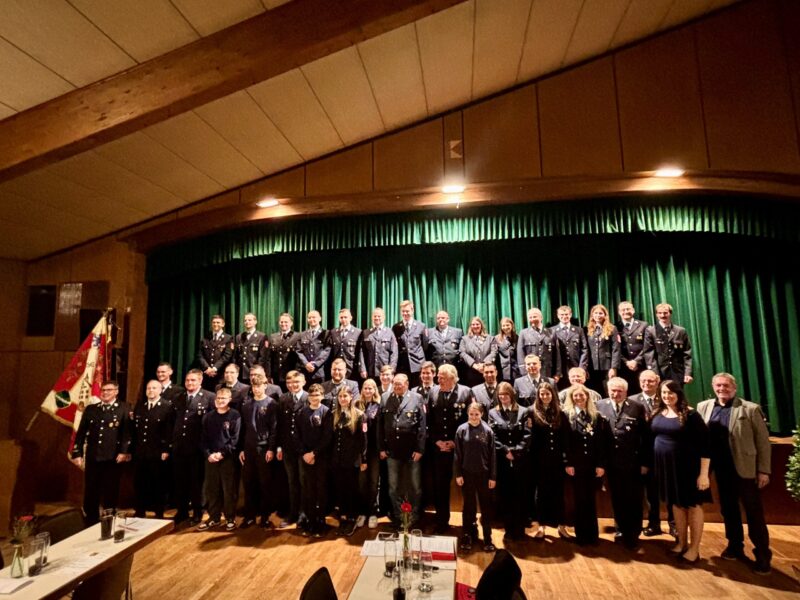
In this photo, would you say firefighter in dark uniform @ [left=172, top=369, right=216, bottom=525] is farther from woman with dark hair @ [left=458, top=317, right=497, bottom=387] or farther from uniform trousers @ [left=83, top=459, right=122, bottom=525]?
woman with dark hair @ [left=458, top=317, right=497, bottom=387]

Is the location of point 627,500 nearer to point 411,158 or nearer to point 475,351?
point 475,351

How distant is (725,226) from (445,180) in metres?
3.33

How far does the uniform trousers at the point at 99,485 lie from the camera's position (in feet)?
15.9

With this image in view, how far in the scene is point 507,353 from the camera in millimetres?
5719

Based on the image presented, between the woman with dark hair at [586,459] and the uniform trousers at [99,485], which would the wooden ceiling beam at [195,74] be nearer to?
the uniform trousers at [99,485]

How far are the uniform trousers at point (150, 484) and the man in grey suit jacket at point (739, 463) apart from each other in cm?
547

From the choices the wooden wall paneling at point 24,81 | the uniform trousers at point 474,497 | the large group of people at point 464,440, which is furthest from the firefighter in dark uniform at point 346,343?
the wooden wall paneling at point 24,81

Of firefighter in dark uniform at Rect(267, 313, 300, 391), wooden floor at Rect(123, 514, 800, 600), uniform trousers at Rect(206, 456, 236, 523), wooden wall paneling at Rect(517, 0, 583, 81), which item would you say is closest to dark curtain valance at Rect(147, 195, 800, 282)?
firefighter in dark uniform at Rect(267, 313, 300, 391)

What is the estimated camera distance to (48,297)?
7.11 meters

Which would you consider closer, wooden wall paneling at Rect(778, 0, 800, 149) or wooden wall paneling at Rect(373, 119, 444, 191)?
wooden wall paneling at Rect(778, 0, 800, 149)

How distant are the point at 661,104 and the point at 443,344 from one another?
382 centimetres

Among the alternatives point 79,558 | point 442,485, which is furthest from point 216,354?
point 79,558

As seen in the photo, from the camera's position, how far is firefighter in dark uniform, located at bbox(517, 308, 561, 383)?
5.50m

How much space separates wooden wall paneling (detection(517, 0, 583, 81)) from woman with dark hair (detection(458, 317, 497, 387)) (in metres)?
3.09
